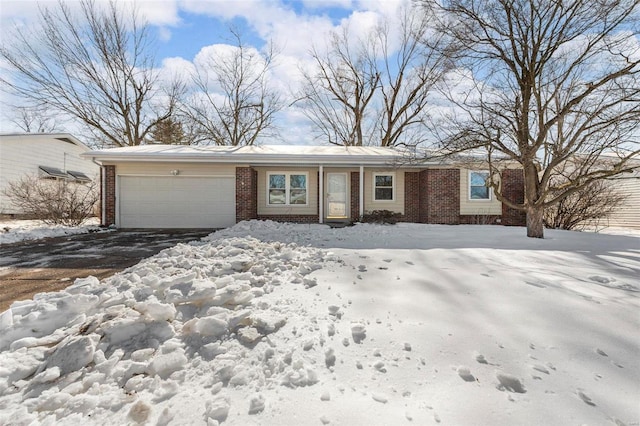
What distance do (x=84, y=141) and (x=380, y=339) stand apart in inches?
924

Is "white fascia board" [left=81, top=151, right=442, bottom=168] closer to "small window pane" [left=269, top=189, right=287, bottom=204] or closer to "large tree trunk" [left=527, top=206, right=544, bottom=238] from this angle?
"small window pane" [left=269, top=189, right=287, bottom=204]

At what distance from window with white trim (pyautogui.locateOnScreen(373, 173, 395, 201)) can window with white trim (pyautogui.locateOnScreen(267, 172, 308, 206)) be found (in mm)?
2907

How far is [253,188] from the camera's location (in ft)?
36.7

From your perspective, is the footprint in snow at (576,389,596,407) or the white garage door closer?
the footprint in snow at (576,389,596,407)

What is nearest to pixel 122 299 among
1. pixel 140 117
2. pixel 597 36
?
pixel 597 36

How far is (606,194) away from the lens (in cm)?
970

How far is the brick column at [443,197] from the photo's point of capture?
36.3 feet

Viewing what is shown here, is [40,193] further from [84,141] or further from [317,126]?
[317,126]

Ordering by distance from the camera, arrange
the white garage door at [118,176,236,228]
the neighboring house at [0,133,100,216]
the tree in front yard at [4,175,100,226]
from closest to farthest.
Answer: the tree in front yard at [4,175,100,226] < the white garage door at [118,176,236,228] < the neighboring house at [0,133,100,216]

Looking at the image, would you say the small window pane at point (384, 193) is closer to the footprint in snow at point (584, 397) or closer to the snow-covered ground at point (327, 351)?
the snow-covered ground at point (327, 351)

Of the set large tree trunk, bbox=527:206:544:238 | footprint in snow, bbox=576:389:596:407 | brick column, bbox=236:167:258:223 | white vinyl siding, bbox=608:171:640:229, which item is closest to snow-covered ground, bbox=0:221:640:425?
footprint in snow, bbox=576:389:596:407

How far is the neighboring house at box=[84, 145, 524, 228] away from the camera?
10.5 meters

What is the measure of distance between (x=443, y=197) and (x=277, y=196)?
653 centimetres

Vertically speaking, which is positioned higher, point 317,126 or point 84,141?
point 317,126
